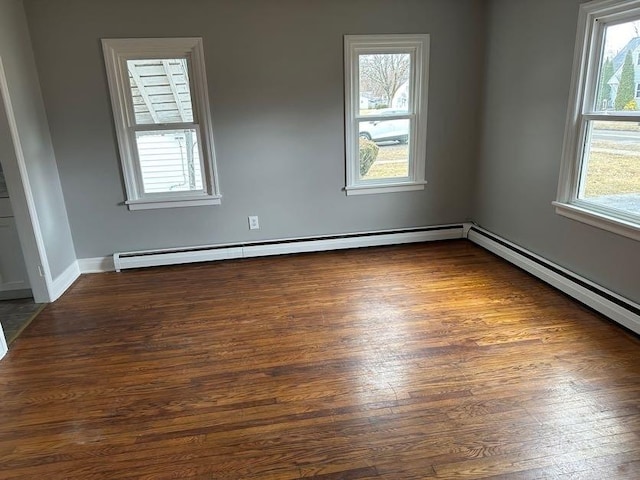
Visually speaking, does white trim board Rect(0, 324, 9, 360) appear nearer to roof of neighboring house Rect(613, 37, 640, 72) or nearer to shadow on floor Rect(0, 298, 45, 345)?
shadow on floor Rect(0, 298, 45, 345)

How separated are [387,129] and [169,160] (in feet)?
6.99

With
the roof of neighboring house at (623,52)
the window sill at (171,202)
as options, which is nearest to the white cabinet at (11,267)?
the window sill at (171,202)

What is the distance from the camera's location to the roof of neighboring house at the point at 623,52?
2.68 metres

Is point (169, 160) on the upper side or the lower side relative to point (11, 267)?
upper

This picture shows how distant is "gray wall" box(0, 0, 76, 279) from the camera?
3.27m

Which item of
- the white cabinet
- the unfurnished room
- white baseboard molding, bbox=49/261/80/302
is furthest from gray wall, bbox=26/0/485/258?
the white cabinet

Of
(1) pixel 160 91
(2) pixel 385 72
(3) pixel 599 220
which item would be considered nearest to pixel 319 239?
(2) pixel 385 72

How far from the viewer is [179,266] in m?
4.24

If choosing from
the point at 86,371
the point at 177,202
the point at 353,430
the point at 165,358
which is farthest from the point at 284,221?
the point at 353,430

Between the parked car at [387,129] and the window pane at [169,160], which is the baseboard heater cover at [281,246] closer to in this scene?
the window pane at [169,160]

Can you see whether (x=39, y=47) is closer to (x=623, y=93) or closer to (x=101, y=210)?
(x=101, y=210)

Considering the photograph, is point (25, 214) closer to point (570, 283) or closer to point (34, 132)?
point (34, 132)

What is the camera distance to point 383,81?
4.22m

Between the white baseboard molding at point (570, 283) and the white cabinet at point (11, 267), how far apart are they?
4.20 m
